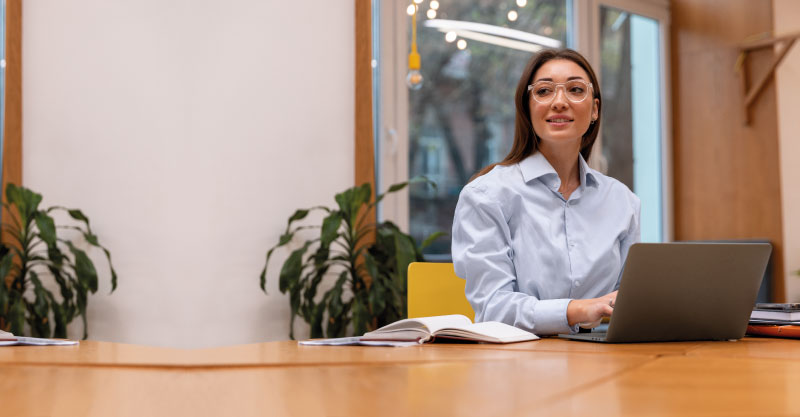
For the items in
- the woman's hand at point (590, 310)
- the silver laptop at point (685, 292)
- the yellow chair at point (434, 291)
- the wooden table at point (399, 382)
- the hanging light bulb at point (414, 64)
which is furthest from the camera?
the hanging light bulb at point (414, 64)

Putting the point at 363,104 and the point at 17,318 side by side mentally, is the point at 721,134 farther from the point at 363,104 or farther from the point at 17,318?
the point at 17,318

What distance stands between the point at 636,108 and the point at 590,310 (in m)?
3.55

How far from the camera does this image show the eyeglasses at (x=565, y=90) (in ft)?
6.62

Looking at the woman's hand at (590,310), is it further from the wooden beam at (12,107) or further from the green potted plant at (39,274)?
the wooden beam at (12,107)

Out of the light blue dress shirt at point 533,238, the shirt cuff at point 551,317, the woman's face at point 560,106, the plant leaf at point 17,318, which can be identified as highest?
the woman's face at point 560,106

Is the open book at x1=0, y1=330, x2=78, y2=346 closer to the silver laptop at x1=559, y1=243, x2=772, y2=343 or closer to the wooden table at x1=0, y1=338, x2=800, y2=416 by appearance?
the wooden table at x1=0, y1=338, x2=800, y2=416

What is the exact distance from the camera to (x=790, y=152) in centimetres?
419

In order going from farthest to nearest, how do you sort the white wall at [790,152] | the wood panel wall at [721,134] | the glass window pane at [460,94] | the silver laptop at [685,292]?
the wood panel wall at [721,134], the white wall at [790,152], the glass window pane at [460,94], the silver laptop at [685,292]

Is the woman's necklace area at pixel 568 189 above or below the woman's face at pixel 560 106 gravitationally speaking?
below

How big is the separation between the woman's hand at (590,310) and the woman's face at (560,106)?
0.57 metres

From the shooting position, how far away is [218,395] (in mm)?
703

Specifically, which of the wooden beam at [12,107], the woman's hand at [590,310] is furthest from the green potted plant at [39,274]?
the woman's hand at [590,310]

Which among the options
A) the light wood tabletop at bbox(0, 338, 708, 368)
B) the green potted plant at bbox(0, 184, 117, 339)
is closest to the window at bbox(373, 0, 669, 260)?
the green potted plant at bbox(0, 184, 117, 339)

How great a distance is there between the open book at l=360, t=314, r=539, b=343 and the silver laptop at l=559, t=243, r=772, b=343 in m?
0.13
